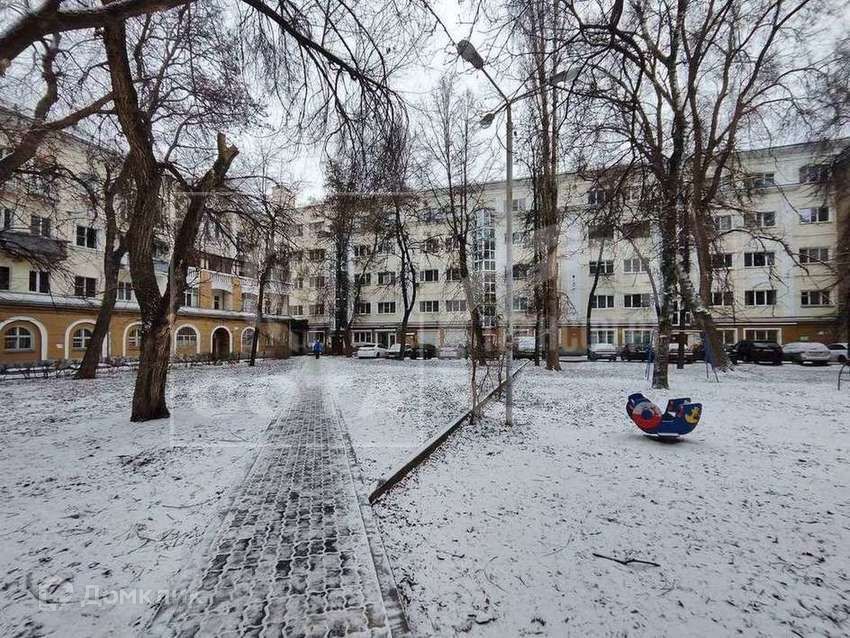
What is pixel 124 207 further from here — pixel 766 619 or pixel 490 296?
pixel 490 296

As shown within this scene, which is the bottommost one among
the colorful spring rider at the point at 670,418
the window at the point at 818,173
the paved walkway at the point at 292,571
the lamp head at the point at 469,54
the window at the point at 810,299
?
the paved walkway at the point at 292,571

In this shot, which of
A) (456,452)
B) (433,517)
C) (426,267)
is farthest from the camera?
(426,267)

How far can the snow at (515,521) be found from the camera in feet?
8.23

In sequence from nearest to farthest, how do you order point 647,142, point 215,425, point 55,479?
point 55,479
point 215,425
point 647,142

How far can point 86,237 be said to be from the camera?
83.7ft

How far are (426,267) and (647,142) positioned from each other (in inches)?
1320

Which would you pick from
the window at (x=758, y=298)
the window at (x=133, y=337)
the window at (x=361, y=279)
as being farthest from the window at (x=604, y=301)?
the window at (x=133, y=337)

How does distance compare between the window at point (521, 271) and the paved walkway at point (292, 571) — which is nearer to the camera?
the paved walkway at point (292, 571)

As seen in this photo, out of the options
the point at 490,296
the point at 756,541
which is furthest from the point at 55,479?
the point at 490,296

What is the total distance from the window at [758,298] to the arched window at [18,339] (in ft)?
176

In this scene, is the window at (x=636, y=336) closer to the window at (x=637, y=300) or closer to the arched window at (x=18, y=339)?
the window at (x=637, y=300)

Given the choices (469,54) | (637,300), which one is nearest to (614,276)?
(637,300)

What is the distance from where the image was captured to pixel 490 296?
23.8 m

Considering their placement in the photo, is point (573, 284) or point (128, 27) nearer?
point (128, 27)
